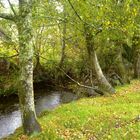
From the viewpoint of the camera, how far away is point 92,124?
14.9 m

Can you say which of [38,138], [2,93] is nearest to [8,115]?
[2,93]

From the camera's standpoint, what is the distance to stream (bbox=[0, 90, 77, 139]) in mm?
20344

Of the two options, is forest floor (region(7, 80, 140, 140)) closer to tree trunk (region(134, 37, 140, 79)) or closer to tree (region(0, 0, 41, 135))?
tree (region(0, 0, 41, 135))

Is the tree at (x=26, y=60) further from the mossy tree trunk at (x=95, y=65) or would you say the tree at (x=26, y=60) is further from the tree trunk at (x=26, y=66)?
the mossy tree trunk at (x=95, y=65)

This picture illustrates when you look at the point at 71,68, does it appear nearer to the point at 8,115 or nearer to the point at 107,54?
the point at 107,54

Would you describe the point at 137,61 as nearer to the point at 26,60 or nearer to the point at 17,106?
the point at 17,106

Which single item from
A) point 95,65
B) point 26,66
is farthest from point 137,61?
point 26,66

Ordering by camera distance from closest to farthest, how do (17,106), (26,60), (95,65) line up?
(26,60)
(95,65)
(17,106)

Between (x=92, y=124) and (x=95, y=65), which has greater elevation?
(x=95, y=65)

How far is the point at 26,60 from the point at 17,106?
12682mm

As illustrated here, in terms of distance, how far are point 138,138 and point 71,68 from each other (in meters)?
22.6

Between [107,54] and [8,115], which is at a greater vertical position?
[107,54]

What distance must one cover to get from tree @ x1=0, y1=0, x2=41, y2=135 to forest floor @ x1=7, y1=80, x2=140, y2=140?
673mm

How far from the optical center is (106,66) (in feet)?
120
